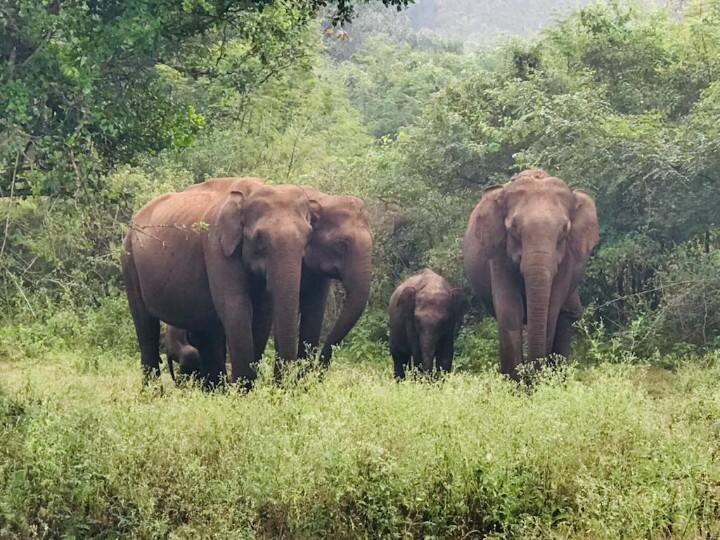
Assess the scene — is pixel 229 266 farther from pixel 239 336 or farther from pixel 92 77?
pixel 92 77

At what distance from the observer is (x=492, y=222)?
11.5 m

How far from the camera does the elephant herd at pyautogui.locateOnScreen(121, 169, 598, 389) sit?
10.4 m

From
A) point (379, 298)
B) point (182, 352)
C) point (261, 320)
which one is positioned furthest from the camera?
point (379, 298)

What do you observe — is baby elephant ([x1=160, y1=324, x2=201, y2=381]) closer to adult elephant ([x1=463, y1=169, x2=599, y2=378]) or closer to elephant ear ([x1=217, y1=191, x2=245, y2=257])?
elephant ear ([x1=217, y1=191, x2=245, y2=257])

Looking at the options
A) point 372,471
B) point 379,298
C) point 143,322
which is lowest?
point 379,298

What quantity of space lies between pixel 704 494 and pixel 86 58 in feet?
18.2

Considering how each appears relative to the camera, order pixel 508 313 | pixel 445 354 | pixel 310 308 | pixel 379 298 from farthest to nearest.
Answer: pixel 379 298
pixel 445 354
pixel 310 308
pixel 508 313

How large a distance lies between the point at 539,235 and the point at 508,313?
961mm

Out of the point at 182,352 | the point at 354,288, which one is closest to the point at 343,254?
the point at 354,288

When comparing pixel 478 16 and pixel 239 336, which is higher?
pixel 239 336

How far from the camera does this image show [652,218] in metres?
13.9

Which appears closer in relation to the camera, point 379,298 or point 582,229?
point 582,229

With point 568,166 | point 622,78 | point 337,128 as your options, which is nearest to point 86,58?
point 568,166

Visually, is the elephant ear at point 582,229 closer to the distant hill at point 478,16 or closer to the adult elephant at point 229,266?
the adult elephant at point 229,266
